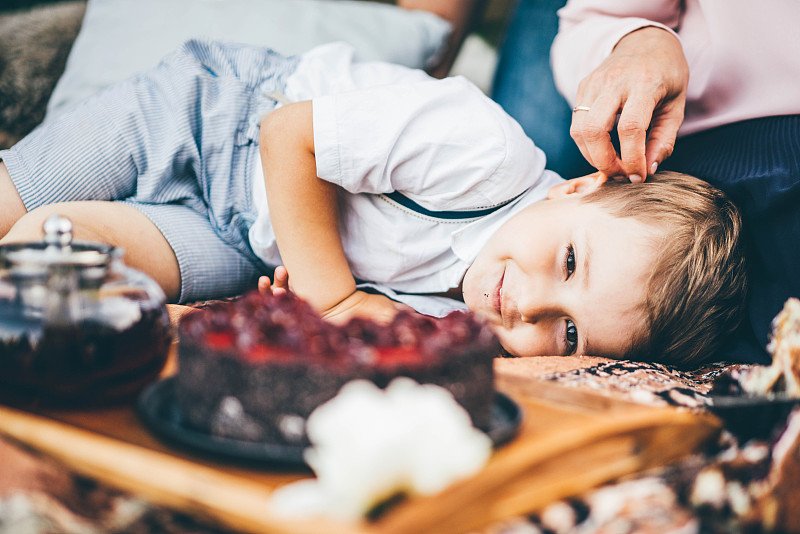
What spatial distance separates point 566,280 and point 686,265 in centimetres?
18

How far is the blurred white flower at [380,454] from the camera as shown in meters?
0.29

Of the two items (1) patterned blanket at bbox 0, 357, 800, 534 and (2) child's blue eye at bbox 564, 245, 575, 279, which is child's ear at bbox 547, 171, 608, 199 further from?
(1) patterned blanket at bbox 0, 357, 800, 534

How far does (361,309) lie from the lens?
3.48 feet

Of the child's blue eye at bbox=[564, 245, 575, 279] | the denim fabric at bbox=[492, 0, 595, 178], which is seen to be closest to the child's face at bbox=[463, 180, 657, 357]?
the child's blue eye at bbox=[564, 245, 575, 279]

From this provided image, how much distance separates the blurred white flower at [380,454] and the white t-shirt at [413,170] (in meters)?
0.67

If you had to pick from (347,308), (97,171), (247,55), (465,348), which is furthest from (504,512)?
(247,55)

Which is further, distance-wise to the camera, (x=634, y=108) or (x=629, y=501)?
(x=634, y=108)

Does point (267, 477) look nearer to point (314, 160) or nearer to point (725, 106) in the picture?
point (314, 160)

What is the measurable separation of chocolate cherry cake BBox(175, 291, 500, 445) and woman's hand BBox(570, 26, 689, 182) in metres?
0.54

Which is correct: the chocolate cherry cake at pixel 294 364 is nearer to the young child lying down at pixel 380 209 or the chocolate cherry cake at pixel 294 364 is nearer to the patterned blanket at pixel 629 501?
the patterned blanket at pixel 629 501

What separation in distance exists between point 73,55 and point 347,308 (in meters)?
1.00

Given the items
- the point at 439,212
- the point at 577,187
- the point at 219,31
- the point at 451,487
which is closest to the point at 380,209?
the point at 439,212

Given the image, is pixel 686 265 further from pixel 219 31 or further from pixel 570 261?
pixel 219 31

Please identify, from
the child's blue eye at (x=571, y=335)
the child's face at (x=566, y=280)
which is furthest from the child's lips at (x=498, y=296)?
the child's blue eye at (x=571, y=335)
